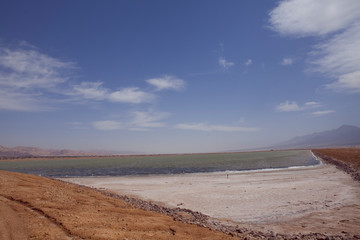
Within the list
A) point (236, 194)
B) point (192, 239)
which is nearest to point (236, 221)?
point (192, 239)

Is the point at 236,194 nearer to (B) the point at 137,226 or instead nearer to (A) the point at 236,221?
(A) the point at 236,221

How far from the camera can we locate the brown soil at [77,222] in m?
7.40

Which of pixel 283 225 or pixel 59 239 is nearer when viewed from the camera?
pixel 59 239

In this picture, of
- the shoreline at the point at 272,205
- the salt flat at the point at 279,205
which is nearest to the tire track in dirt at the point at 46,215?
the shoreline at the point at 272,205

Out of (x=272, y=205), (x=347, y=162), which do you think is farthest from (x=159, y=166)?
(x=272, y=205)

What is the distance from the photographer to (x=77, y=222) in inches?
328

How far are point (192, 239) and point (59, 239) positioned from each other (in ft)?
14.0

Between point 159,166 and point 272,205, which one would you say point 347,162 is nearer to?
point 272,205

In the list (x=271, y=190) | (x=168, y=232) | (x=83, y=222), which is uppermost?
(x=83, y=222)

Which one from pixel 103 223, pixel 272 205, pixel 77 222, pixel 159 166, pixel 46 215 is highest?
pixel 46 215

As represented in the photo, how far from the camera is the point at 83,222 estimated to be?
8.41 meters

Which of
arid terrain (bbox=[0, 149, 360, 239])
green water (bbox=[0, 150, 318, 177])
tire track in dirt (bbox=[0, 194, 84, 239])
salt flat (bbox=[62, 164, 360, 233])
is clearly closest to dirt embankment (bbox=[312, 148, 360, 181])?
green water (bbox=[0, 150, 318, 177])

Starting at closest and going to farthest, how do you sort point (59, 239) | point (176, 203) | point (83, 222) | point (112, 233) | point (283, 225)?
point (59, 239)
point (112, 233)
point (83, 222)
point (283, 225)
point (176, 203)

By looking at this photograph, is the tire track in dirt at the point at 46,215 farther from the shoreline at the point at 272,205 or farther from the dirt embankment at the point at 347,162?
the dirt embankment at the point at 347,162
